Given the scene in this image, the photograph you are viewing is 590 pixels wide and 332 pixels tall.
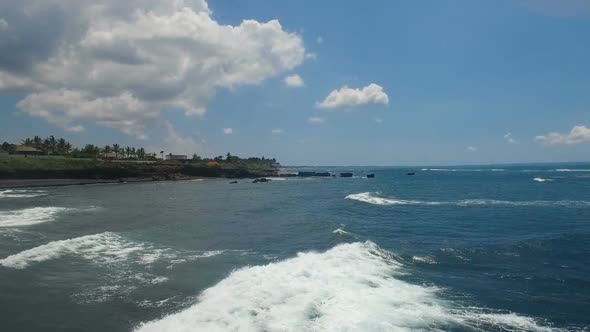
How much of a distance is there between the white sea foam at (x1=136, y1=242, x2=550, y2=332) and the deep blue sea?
7 cm

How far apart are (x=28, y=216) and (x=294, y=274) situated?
31847 mm

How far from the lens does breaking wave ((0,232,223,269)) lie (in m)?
21.1

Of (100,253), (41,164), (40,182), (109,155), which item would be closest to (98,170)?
(41,164)

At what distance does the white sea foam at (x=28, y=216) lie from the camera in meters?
32.5

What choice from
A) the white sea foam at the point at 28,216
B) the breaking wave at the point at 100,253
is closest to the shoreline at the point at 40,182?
the white sea foam at the point at 28,216

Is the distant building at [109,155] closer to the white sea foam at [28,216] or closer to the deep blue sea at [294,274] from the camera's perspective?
the white sea foam at [28,216]

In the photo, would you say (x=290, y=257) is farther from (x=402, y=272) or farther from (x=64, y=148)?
(x=64, y=148)

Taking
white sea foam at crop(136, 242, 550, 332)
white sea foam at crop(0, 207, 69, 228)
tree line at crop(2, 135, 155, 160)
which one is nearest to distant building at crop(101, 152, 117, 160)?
tree line at crop(2, 135, 155, 160)

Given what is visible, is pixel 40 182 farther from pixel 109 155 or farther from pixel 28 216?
pixel 109 155

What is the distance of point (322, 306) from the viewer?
578 inches

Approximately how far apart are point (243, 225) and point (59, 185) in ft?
227

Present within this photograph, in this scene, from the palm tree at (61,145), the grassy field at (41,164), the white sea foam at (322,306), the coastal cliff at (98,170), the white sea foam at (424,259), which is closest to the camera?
the white sea foam at (322,306)

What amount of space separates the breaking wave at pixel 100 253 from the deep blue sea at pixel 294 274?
11cm

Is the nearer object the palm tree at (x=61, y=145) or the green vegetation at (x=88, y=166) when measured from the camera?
the green vegetation at (x=88, y=166)
